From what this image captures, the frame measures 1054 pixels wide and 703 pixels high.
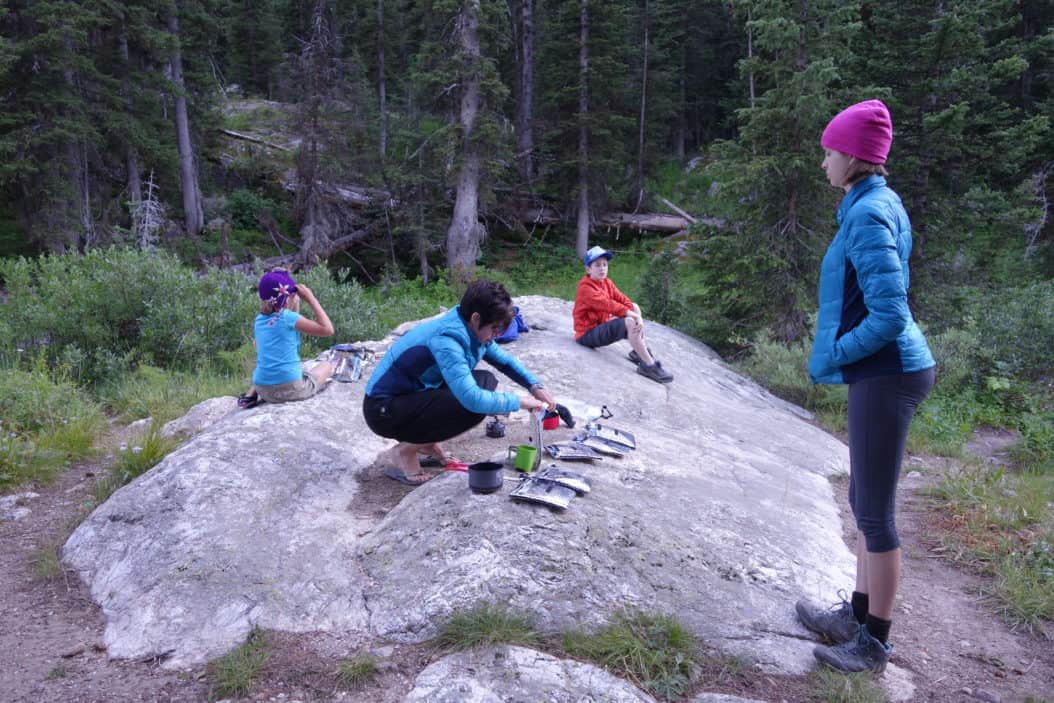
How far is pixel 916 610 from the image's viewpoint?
13.3 ft

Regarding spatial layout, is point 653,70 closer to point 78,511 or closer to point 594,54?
point 594,54

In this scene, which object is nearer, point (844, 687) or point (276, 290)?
point (844, 687)

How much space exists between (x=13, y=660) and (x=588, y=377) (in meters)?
5.02

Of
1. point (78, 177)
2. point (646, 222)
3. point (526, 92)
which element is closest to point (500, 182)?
point (526, 92)

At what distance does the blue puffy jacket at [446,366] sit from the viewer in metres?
4.17

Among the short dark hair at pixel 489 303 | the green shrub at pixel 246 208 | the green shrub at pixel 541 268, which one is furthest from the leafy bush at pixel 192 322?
the green shrub at pixel 246 208

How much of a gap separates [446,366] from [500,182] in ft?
61.4

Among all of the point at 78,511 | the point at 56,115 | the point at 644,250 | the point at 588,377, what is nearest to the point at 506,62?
the point at 644,250

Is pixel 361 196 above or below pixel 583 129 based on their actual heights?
below

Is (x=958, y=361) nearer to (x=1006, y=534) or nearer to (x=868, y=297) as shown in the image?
(x=1006, y=534)

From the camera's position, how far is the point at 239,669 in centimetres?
314

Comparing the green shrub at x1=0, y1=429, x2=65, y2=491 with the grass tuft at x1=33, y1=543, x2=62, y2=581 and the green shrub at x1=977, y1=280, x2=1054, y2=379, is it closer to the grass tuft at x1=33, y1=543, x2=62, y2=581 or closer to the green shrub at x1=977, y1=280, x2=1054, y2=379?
the grass tuft at x1=33, y1=543, x2=62, y2=581

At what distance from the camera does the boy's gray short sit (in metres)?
8.02

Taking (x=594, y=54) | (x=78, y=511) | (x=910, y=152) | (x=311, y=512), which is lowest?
(x=78, y=511)
